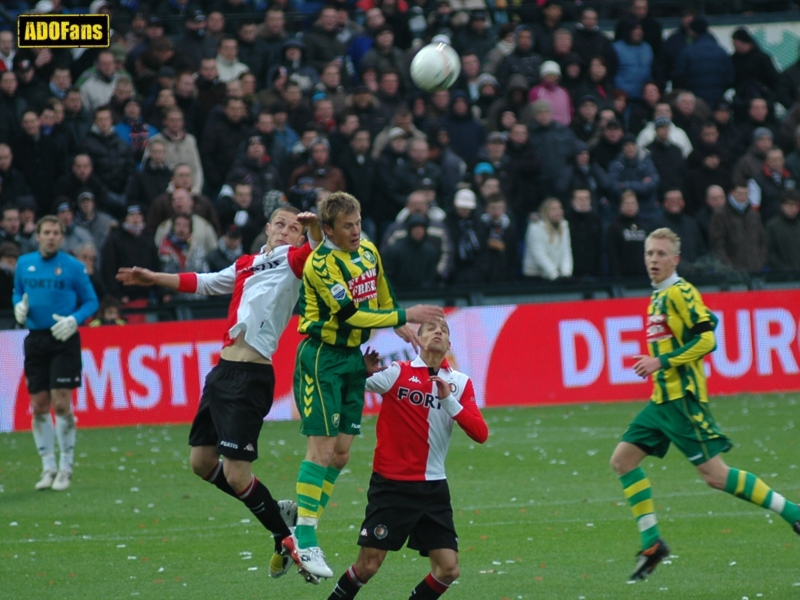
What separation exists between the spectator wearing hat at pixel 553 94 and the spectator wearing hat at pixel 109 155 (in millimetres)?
6478

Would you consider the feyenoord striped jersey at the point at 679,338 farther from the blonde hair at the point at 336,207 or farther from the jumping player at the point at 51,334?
the jumping player at the point at 51,334

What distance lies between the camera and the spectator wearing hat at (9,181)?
16.7 metres

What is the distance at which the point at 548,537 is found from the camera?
9445 mm

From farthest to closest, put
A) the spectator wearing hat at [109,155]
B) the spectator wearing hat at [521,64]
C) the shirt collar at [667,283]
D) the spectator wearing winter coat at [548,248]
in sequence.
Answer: the spectator wearing hat at [521,64] < the spectator wearing winter coat at [548,248] < the spectator wearing hat at [109,155] < the shirt collar at [667,283]

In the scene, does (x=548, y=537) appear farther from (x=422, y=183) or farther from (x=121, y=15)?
(x=121, y=15)

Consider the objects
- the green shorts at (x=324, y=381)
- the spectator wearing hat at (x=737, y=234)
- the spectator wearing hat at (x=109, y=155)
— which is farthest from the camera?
the spectator wearing hat at (x=737, y=234)


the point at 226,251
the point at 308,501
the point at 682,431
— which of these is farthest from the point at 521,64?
the point at 308,501

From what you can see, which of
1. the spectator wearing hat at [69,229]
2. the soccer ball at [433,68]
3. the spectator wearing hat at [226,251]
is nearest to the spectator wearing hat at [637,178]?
the soccer ball at [433,68]

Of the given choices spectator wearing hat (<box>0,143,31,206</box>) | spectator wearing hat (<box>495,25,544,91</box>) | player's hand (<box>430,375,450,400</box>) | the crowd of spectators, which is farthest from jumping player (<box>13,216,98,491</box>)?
spectator wearing hat (<box>495,25,544,91</box>)

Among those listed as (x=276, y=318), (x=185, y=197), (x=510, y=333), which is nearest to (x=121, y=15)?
(x=185, y=197)

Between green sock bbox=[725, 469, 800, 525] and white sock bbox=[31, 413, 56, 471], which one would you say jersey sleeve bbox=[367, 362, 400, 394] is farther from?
white sock bbox=[31, 413, 56, 471]

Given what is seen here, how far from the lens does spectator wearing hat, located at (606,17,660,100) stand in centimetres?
2105

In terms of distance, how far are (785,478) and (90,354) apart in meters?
8.47

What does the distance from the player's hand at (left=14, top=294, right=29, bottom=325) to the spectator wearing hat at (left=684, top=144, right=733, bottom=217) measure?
11.0 meters
